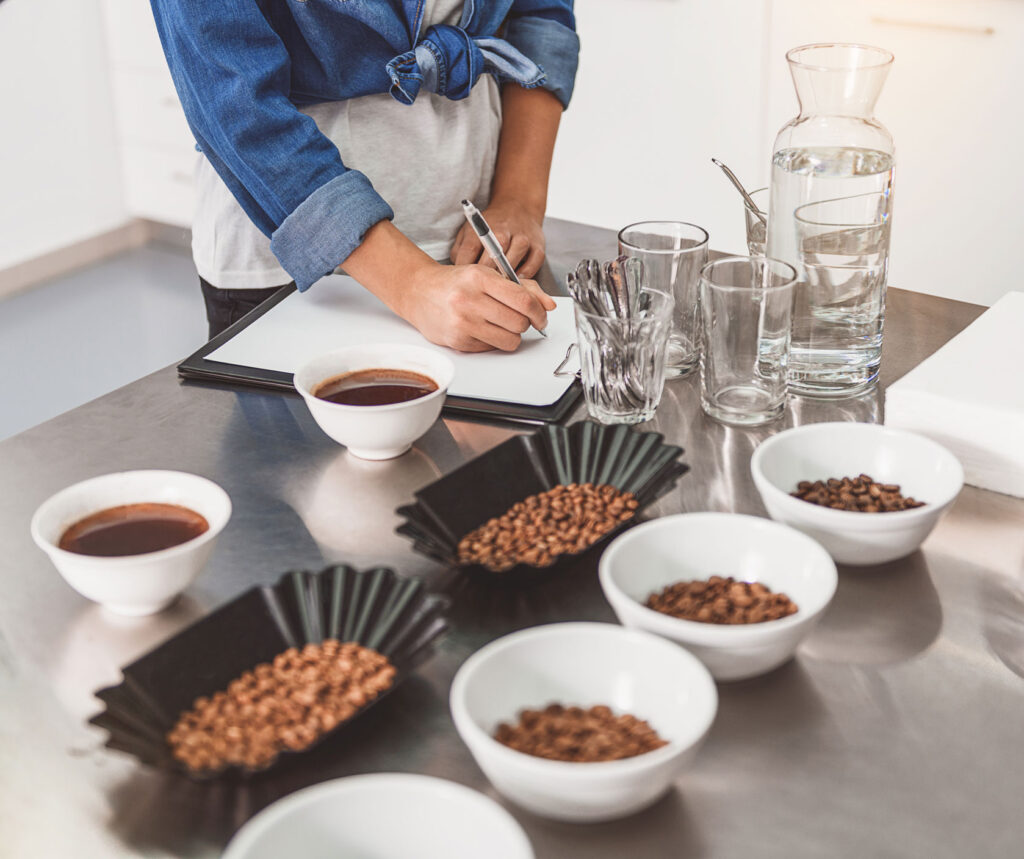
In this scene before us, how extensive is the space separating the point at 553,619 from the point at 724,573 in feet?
0.39

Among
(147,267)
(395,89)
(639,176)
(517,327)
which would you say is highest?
(395,89)

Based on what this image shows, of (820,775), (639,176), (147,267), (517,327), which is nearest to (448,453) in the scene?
(517,327)

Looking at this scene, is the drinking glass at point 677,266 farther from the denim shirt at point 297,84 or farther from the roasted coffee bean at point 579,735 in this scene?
the roasted coffee bean at point 579,735

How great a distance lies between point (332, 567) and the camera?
0.72 meters

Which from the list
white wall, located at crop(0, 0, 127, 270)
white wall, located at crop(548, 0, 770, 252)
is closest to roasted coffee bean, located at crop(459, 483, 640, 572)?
white wall, located at crop(548, 0, 770, 252)

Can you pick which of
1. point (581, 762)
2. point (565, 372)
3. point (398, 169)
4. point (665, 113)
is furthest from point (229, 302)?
point (665, 113)

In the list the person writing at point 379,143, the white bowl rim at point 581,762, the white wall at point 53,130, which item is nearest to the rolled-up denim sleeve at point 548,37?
the person writing at point 379,143

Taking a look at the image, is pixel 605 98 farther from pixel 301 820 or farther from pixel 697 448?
pixel 301 820

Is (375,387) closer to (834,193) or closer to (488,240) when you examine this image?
(488,240)

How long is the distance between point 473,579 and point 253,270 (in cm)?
71

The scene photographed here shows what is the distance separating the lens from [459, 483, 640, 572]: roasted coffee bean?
79 cm

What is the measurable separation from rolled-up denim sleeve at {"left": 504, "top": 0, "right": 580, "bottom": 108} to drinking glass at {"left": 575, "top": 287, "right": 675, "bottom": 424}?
58 cm

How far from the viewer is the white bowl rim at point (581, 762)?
564mm

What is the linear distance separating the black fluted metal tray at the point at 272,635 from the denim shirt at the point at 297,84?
0.55 meters
